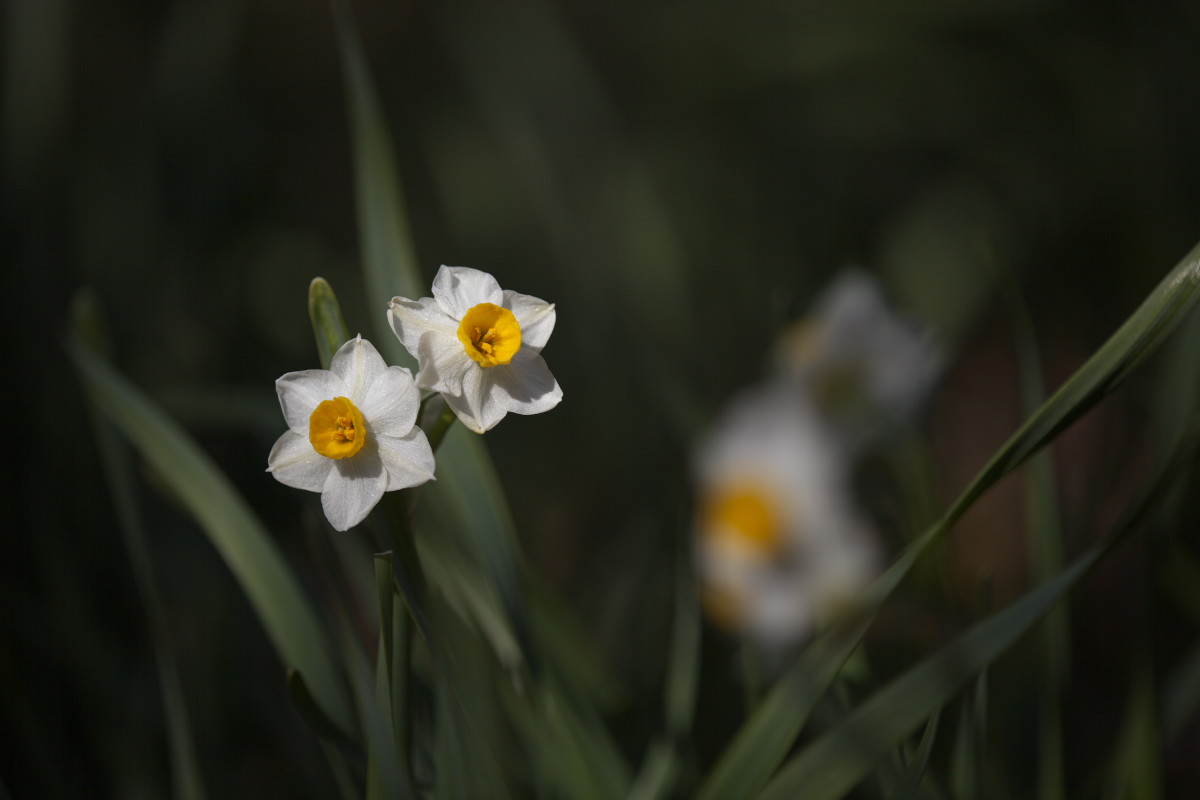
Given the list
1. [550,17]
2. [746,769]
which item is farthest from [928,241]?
[746,769]

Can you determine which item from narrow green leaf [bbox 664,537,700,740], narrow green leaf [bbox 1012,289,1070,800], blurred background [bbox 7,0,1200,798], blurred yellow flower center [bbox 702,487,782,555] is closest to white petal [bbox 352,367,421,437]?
blurred background [bbox 7,0,1200,798]

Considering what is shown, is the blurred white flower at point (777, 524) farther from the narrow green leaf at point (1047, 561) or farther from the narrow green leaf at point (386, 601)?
the narrow green leaf at point (386, 601)

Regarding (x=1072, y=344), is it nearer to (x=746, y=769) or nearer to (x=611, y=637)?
(x=611, y=637)

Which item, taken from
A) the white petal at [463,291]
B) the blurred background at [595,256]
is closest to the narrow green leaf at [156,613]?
the blurred background at [595,256]

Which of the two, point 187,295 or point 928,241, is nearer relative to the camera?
point 187,295

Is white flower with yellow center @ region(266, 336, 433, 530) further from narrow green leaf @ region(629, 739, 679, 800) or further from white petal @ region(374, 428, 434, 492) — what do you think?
narrow green leaf @ region(629, 739, 679, 800)

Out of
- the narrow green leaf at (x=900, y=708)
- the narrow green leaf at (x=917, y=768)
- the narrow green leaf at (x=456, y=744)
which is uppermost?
the narrow green leaf at (x=456, y=744)
